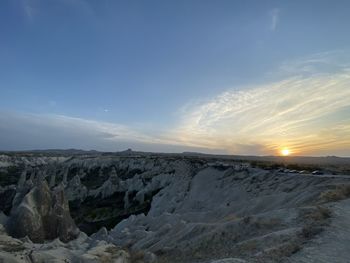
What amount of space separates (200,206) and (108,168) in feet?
257

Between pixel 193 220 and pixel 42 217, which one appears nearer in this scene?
pixel 193 220

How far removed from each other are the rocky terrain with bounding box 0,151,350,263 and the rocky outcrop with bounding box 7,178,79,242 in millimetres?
96

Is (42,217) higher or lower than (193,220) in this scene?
lower

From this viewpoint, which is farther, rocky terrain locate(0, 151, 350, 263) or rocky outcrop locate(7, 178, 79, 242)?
rocky outcrop locate(7, 178, 79, 242)

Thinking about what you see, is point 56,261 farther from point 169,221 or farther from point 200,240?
point 169,221

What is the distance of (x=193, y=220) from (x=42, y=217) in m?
15.3

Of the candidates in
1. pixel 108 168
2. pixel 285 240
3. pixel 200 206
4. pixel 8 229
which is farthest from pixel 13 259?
pixel 108 168

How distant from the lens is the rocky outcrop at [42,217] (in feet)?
121

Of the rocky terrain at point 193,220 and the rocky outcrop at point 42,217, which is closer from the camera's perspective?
the rocky terrain at point 193,220

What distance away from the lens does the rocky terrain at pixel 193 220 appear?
17.9 m

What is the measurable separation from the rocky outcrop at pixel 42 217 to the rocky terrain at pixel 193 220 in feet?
0.31

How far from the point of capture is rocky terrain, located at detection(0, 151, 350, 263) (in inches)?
704

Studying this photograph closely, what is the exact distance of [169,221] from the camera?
37.7 meters

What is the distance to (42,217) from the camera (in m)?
40.2
